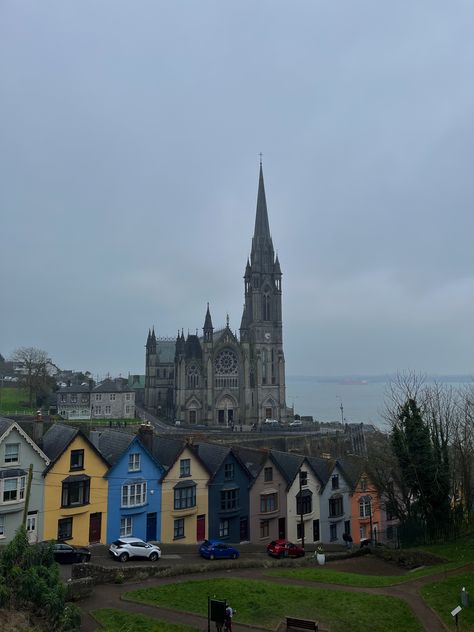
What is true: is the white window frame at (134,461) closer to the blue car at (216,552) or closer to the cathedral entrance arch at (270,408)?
the blue car at (216,552)

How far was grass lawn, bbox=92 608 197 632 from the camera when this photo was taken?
15.9 m

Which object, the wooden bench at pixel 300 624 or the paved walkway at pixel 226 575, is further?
the paved walkway at pixel 226 575

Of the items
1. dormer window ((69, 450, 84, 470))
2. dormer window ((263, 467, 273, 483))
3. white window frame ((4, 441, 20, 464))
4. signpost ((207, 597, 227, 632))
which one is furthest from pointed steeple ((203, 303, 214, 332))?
signpost ((207, 597, 227, 632))

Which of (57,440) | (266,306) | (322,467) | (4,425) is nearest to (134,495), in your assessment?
(57,440)

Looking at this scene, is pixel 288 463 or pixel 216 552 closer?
pixel 216 552

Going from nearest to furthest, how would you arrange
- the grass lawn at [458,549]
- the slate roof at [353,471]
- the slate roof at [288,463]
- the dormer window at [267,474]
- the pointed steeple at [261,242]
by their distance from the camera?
the grass lawn at [458,549] → the dormer window at [267,474] → the slate roof at [288,463] → the slate roof at [353,471] → the pointed steeple at [261,242]

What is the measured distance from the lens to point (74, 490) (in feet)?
100

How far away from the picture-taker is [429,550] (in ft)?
84.3

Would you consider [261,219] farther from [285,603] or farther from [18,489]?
[285,603]

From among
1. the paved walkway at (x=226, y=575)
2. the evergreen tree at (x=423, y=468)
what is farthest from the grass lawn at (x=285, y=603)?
the evergreen tree at (x=423, y=468)

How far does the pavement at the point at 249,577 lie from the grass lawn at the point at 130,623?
0.94ft

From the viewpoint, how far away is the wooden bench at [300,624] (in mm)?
15643

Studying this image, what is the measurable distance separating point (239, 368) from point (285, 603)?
81.7 m

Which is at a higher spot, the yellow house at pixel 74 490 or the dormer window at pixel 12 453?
the dormer window at pixel 12 453
